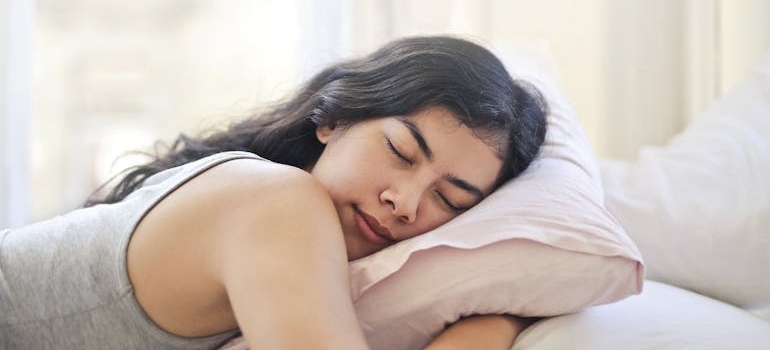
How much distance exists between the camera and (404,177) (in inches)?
38.5

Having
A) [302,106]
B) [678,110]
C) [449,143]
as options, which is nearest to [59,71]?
[302,106]

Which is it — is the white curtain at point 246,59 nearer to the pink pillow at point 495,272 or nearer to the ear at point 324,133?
the ear at point 324,133

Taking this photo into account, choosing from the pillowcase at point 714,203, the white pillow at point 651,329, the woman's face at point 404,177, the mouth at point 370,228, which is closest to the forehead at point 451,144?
the woman's face at point 404,177

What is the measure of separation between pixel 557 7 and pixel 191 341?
4.40 ft

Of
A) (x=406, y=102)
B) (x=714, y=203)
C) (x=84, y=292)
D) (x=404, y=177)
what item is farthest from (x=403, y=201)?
(x=714, y=203)

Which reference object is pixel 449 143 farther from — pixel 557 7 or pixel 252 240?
pixel 557 7

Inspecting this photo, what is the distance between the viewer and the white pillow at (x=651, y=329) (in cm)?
81

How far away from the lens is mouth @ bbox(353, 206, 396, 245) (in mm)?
984

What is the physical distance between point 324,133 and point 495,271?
37cm

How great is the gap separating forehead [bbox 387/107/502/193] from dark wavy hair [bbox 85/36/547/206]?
0.03 feet

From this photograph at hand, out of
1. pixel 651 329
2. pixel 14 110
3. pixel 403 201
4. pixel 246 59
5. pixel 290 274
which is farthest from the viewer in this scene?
pixel 246 59

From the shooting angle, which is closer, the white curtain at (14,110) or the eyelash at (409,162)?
the eyelash at (409,162)

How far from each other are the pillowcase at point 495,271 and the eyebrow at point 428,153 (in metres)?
0.09

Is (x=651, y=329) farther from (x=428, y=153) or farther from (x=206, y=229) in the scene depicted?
(x=206, y=229)
